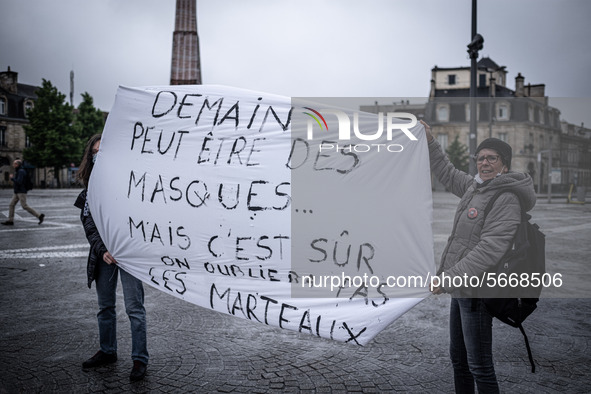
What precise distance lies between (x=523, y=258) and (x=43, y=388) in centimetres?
352

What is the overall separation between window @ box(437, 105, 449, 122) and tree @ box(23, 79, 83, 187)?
42.8 meters

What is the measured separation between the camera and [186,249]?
3.41m

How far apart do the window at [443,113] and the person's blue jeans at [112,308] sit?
2215 inches

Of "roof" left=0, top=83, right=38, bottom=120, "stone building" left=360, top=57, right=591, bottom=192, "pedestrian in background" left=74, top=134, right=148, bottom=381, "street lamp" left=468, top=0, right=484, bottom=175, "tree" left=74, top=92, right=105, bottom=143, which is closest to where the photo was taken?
"pedestrian in background" left=74, top=134, right=148, bottom=381

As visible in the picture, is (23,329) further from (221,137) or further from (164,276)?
(221,137)

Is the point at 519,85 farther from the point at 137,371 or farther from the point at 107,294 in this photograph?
the point at 137,371

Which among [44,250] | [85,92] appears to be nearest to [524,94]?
[85,92]

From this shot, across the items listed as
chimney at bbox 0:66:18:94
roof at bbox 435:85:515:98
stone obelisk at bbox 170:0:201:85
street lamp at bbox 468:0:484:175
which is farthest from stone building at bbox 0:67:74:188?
street lamp at bbox 468:0:484:175

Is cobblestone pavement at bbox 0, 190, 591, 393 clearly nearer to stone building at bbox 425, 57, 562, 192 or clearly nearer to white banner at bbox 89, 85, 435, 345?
white banner at bbox 89, 85, 435, 345

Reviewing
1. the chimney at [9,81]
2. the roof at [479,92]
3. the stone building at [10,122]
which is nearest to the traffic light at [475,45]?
the roof at [479,92]

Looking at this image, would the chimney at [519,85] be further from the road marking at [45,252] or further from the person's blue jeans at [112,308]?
the person's blue jeans at [112,308]

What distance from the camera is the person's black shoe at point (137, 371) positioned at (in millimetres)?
3506

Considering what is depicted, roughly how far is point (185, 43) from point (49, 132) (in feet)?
85.3

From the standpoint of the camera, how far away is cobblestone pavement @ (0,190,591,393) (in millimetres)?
3490
